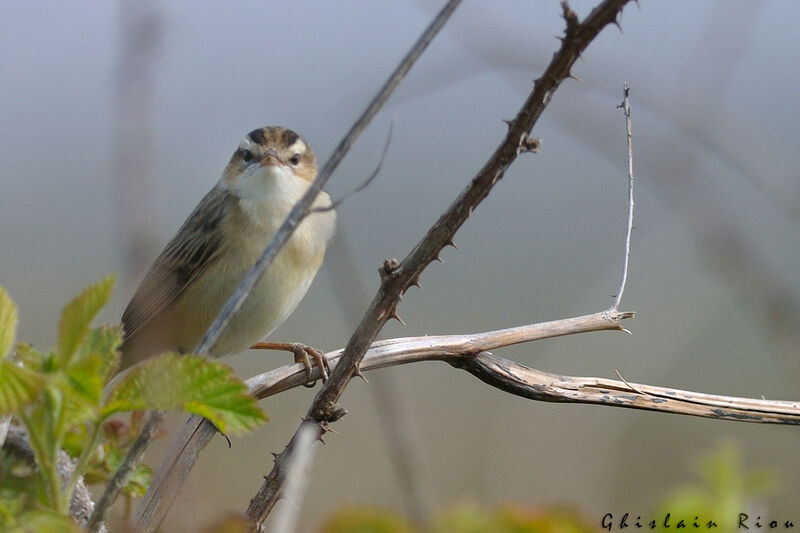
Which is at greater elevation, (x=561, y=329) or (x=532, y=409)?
(x=532, y=409)

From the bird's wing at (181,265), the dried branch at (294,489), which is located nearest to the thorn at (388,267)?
the dried branch at (294,489)

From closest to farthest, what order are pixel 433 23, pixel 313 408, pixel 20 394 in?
pixel 20 394
pixel 433 23
pixel 313 408

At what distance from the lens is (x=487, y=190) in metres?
1.33

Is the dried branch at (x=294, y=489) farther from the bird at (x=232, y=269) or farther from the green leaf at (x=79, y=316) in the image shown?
the bird at (x=232, y=269)

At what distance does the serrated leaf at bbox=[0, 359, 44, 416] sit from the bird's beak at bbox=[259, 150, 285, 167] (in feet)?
10.5

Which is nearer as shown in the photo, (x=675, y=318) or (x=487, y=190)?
(x=487, y=190)

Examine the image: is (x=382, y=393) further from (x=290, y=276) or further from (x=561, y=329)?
(x=290, y=276)

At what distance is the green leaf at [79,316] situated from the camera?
823mm

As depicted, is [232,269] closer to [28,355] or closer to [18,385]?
[28,355]

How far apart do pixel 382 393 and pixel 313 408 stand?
6.8 inches

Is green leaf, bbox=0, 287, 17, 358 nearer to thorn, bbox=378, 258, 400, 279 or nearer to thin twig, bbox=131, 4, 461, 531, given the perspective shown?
thin twig, bbox=131, 4, 461, 531

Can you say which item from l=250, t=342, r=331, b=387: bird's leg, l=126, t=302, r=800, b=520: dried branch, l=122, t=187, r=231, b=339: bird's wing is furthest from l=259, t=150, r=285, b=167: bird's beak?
l=126, t=302, r=800, b=520: dried branch

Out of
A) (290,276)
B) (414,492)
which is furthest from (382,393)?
(290,276)

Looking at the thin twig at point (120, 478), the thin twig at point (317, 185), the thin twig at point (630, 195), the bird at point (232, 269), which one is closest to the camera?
the thin twig at point (120, 478)
